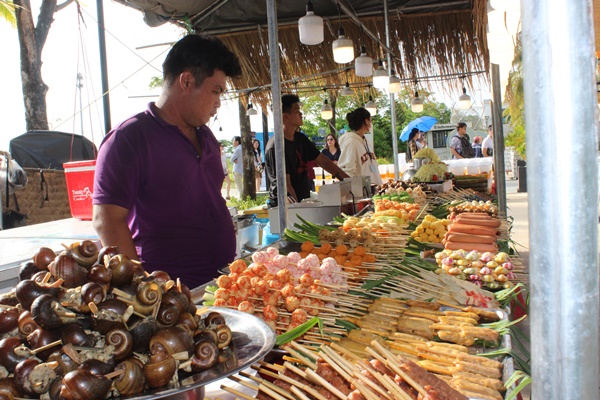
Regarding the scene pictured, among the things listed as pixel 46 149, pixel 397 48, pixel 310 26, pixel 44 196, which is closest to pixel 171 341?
pixel 310 26

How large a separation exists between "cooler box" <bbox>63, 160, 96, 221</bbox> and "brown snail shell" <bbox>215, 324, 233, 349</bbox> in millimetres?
3981

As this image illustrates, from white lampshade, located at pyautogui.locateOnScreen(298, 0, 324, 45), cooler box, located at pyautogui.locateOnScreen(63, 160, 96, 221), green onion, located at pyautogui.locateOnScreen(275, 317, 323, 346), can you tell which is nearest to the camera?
green onion, located at pyautogui.locateOnScreen(275, 317, 323, 346)

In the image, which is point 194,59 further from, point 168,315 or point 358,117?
point 358,117

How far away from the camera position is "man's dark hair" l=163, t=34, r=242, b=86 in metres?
3.17

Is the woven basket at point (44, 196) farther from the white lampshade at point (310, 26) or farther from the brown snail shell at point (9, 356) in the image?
the brown snail shell at point (9, 356)

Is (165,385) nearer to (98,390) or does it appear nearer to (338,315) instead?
(98,390)

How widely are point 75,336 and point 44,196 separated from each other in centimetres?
688

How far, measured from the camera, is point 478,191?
326 inches

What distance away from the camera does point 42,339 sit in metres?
1.24

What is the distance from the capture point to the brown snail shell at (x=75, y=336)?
4.05 ft

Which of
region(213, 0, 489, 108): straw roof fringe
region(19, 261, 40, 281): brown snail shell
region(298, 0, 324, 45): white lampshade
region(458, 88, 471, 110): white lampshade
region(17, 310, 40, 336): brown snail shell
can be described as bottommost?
region(17, 310, 40, 336): brown snail shell

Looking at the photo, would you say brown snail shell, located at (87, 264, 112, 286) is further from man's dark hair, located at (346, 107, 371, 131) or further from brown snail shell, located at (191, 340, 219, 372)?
man's dark hair, located at (346, 107, 371, 131)

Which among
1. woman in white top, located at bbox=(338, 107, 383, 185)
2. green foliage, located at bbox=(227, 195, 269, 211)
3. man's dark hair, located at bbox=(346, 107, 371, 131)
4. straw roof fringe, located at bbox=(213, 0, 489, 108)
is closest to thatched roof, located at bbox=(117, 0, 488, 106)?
straw roof fringe, located at bbox=(213, 0, 489, 108)

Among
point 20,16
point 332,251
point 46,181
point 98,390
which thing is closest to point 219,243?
point 332,251
